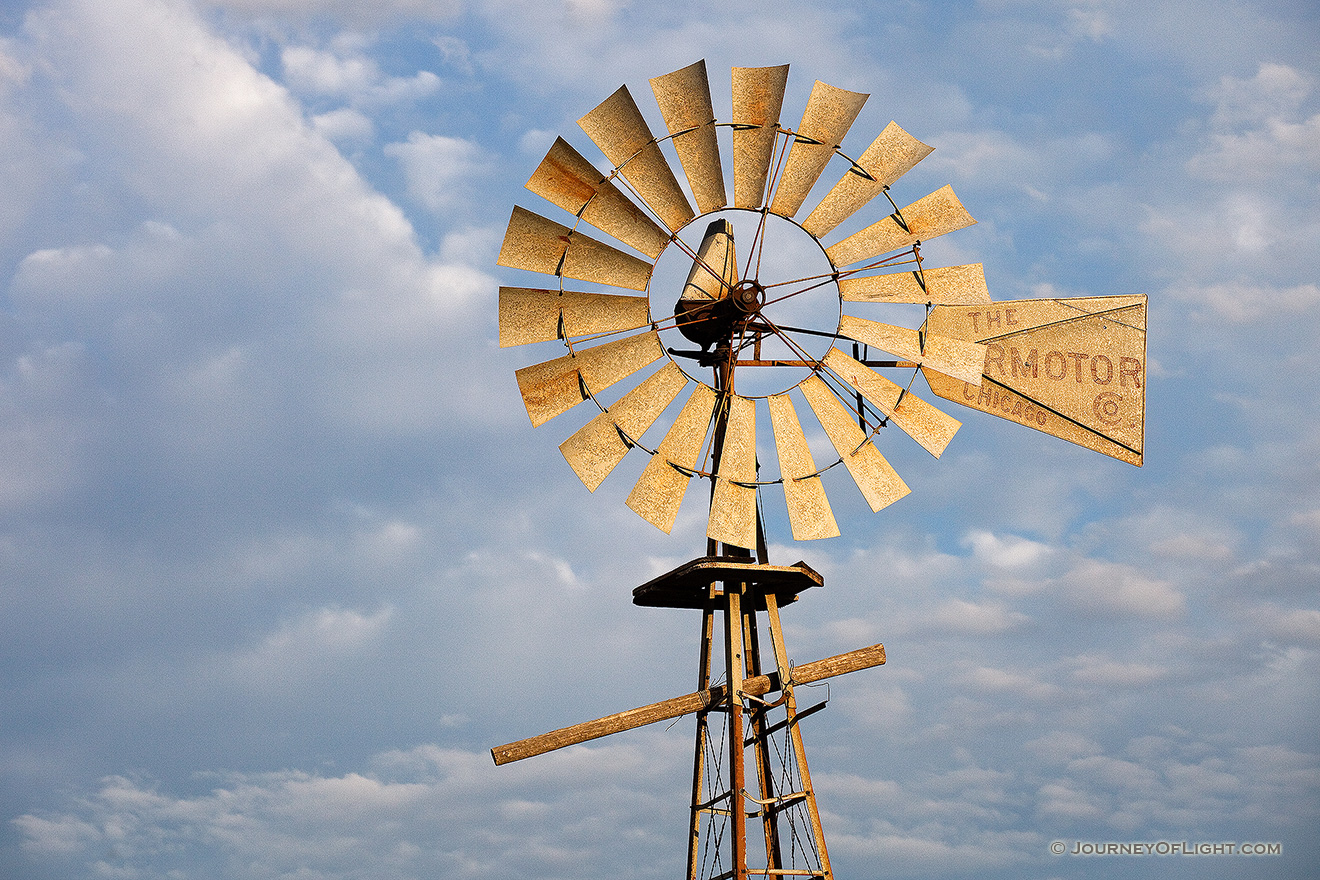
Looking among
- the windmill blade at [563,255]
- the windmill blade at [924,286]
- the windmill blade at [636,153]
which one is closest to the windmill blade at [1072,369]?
the windmill blade at [924,286]

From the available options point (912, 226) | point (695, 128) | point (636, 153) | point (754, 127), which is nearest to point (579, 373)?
point (636, 153)

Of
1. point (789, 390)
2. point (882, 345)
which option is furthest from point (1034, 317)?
point (789, 390)

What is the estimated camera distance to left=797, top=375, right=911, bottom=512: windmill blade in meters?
12.4

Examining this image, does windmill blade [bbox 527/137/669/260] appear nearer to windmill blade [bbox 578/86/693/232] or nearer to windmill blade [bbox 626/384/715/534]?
windmill blade [bbox 578/86/693/232]

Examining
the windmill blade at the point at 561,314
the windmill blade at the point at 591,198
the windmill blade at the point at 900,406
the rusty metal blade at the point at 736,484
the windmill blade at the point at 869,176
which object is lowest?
the rusty metal blade at the point at 736,484

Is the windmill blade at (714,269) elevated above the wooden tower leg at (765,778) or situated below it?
above

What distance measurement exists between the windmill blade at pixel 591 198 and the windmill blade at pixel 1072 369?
3.37m

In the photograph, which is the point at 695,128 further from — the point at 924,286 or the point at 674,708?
the point at 674,708

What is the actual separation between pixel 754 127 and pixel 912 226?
177cm

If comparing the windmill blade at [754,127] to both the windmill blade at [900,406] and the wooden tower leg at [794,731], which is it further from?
the wooden tower leg at [794,731]

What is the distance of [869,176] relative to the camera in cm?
1285

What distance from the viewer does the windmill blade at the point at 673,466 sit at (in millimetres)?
12031

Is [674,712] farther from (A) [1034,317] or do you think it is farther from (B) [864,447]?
(A) [1034,317]

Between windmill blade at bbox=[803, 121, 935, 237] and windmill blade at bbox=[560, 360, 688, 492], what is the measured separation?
1942 mm
